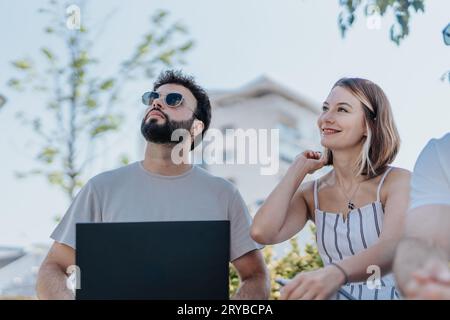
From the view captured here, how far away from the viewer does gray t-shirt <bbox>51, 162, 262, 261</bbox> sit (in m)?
2.46

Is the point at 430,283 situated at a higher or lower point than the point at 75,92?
lower

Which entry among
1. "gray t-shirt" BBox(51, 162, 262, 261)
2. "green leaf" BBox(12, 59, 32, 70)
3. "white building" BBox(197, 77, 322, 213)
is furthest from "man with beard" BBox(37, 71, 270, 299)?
"green leaf" BBox(12, 59, 32, 70)

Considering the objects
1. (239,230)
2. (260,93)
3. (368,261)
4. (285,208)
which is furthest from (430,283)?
(260,93)

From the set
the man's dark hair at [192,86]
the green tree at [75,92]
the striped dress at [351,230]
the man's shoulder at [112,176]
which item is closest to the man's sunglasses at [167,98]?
the man's dark hair at [192,86]

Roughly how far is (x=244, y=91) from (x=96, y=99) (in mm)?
985

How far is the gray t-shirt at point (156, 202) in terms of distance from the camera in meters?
2.46

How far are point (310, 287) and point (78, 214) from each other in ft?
3.62

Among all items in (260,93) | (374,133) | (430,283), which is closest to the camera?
(430,283)

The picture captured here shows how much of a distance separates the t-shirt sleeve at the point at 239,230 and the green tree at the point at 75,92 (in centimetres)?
121

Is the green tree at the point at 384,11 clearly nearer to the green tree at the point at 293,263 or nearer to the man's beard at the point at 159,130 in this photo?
the man's beard at the point at 159,130

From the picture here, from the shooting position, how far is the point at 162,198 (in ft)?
8.18

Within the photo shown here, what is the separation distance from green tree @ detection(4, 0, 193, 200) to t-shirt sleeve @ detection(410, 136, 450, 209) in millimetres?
1833

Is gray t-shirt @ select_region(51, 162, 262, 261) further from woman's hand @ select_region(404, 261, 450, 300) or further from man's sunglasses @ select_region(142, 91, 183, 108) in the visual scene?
woman's hand @ select_region(404, 261, 450, 300)

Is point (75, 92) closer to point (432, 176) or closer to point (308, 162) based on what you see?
point (308, 162)
